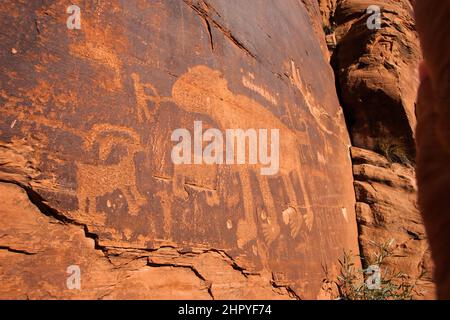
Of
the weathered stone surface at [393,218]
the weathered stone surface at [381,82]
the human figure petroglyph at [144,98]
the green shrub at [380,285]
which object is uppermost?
the weathered stone surface at [381,82]

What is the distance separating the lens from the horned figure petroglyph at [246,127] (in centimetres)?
191

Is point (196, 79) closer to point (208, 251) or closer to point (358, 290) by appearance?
point (208, 251)

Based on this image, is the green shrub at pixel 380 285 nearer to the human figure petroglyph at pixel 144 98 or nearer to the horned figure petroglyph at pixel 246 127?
the horned figure petroglyph at pixel 246 127

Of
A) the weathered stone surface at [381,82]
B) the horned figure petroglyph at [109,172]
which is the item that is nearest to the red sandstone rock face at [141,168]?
the horned figure petroglyph at [109,172]

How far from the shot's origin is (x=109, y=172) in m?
1.43

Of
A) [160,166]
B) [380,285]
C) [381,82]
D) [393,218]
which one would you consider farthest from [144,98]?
[381,82]

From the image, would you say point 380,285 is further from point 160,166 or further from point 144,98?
point 144,98

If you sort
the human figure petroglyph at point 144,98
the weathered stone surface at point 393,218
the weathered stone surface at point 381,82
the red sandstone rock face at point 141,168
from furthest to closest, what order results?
the weathered stone surface at point 381,82
the weathered stone surface at point 393,218
the human figure petroglyph at point 144,98
the red sandstone rock face at point 141,168

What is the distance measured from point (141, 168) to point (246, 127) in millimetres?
935

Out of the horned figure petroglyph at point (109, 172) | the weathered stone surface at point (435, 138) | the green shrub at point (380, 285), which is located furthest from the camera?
the green shrub at point (380, 285)

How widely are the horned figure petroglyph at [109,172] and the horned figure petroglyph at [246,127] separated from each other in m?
0.22

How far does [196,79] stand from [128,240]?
103cm

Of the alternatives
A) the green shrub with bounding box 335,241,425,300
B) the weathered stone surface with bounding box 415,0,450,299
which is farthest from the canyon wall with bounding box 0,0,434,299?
the weathered stone surface with bounding box 415,0,450,299

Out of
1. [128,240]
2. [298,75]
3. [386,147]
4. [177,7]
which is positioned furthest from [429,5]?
[386,147]
